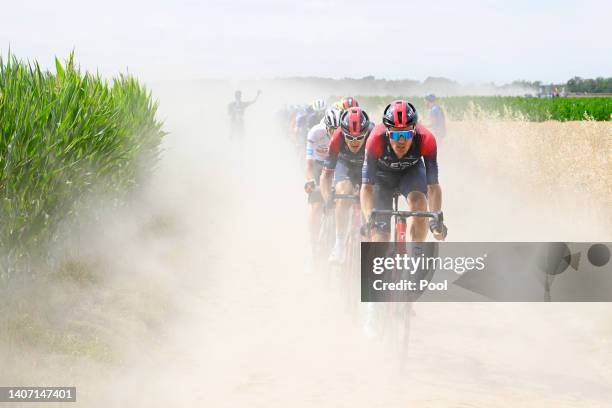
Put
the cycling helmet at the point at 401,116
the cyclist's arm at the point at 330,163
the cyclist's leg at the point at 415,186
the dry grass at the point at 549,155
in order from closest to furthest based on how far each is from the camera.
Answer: the cycling helmet at the point at 401,116
the cyclist's leg at the point at 415,186
the cyclist's arm at the point at 330,163
the dry grass at the point at 549,155

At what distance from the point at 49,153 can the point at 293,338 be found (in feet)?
10.4

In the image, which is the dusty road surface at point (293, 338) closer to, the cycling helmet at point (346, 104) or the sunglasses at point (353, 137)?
the sunglasses at point (353, 137)

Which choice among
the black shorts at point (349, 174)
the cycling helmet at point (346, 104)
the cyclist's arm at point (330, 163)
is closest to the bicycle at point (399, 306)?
the cyclist's arm at point (330, 163)

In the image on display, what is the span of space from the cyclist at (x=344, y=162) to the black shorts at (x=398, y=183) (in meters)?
0.89

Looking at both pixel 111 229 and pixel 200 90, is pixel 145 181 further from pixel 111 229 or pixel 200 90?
pixel 200 90

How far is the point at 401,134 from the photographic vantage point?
754 cm

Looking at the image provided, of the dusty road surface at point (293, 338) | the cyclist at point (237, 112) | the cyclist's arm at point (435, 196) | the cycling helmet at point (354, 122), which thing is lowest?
the dusty road surface at point (293, 338)

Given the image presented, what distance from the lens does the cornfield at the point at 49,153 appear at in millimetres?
7562

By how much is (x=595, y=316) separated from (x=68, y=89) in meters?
6.75

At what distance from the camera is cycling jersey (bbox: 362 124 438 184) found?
7.86 m

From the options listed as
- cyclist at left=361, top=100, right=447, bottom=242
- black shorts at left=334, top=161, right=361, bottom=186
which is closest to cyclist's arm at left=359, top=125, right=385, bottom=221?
cyclist at left=361, top=100, right=447, bottom=242

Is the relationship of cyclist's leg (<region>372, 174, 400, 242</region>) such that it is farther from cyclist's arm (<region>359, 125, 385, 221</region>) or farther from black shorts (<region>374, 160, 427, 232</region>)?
cyclist's arm (<region>359, 125, 385, 221</region>)

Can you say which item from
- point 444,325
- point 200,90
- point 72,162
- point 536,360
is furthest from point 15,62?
point 200,90

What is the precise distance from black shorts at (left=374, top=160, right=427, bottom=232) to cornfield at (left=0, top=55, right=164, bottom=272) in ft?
10.7
